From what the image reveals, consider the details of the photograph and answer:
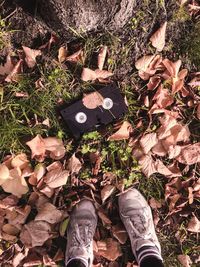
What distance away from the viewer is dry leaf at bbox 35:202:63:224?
92.2 inches

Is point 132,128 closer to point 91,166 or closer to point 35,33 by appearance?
point 91,166

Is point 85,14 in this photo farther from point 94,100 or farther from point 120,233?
point 120,233

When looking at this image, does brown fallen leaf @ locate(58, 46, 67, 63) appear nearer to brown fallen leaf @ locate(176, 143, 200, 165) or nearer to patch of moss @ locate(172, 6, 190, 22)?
patch of moss @ locate(172, 6, 190, 22)

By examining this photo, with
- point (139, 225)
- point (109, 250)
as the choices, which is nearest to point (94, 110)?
point (139, 225)

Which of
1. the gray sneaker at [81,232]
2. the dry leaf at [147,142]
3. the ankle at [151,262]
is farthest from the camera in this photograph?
the dry leaf at [147,142]

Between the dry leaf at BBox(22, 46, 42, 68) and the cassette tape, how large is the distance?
1.06 feet

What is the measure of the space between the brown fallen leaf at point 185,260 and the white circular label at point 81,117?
1.05m

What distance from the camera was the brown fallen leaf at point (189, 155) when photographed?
2.42 meters

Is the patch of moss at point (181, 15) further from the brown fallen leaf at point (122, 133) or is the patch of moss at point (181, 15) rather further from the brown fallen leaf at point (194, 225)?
the brown fallen leaf at point (194, 225)

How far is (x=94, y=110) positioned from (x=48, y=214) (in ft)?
2.21

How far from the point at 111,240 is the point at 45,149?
694 mm

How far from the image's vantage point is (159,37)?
7.71ft

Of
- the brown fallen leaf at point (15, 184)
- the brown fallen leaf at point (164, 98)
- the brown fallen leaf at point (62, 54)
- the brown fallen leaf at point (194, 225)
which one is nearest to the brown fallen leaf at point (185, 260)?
the brown fallen leaf at point (194, 225)

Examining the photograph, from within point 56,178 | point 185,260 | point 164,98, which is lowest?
point 185,260
